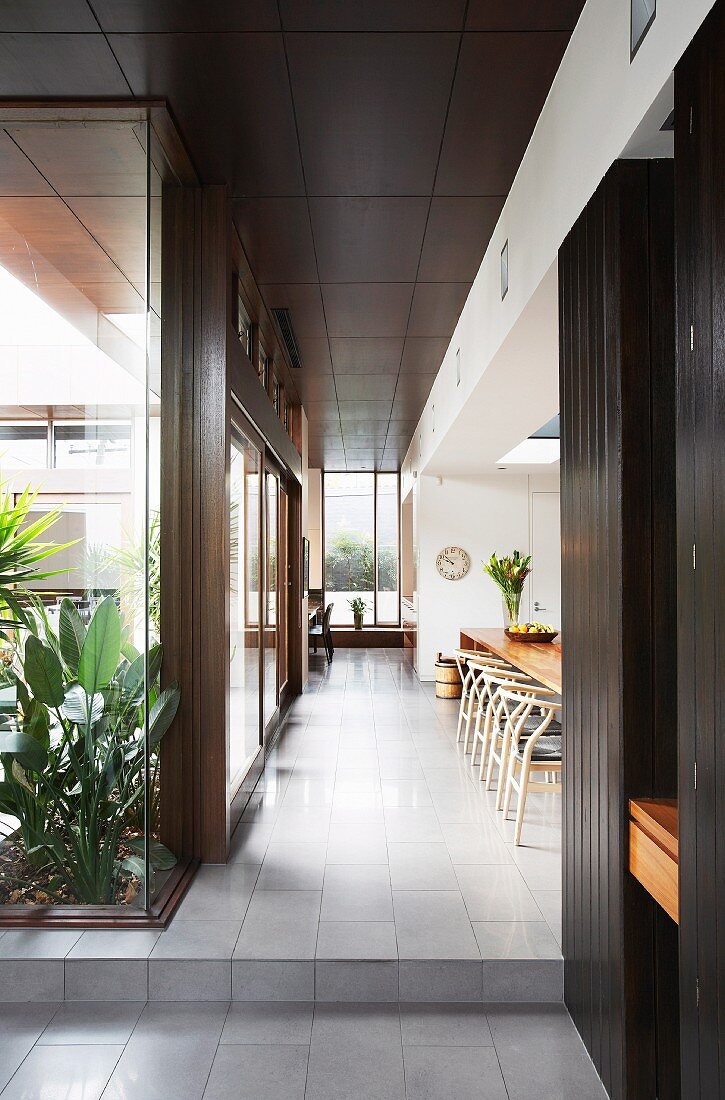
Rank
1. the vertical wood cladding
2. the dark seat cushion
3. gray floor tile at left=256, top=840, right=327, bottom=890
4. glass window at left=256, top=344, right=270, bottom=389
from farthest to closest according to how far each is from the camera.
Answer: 1. glass window at left=256, top=344, right=270, bottom=389
2. the dark seat cushion
3. gray floor tile at left=256, top=840, right=327, bottom=890
4. the vertical wood cladding

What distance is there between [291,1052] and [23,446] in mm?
2200

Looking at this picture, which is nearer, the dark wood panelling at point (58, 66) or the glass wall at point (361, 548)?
the dark wood panelling at point (58, 66)

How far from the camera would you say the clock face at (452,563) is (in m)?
9.22

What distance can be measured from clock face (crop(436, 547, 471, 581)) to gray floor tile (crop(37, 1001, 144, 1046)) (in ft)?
22.8

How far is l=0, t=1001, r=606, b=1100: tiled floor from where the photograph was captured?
7.02 ft

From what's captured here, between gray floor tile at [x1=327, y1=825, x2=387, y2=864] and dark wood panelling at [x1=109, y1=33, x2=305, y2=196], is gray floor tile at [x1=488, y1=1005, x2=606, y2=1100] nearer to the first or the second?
gray floor tile at [x1=327, y1=825, x2=387, y2=864]

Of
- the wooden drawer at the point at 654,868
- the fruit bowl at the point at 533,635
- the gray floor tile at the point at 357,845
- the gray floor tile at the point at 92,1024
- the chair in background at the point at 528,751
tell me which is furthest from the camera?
the fruit bowl at the point at 533,635

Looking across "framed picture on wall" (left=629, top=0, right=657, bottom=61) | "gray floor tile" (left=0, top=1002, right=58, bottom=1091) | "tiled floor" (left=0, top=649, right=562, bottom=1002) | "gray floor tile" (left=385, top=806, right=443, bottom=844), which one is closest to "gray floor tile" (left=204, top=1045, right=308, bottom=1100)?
"tiled floor" (left=0, top=649, right=562, bottom=1002)

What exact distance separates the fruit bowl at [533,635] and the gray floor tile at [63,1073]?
14.8 feet

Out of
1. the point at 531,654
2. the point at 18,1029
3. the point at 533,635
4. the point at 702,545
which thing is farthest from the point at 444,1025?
the point at 533,635

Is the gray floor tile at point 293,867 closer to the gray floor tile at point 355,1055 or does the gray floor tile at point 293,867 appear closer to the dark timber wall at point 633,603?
the gray floor tile at point 355,1055

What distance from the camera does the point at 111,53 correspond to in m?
2.50

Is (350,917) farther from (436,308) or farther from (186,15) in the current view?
(436,308)

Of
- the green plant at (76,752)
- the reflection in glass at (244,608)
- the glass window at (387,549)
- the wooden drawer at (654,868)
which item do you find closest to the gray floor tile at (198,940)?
the green plant at (76,752)
